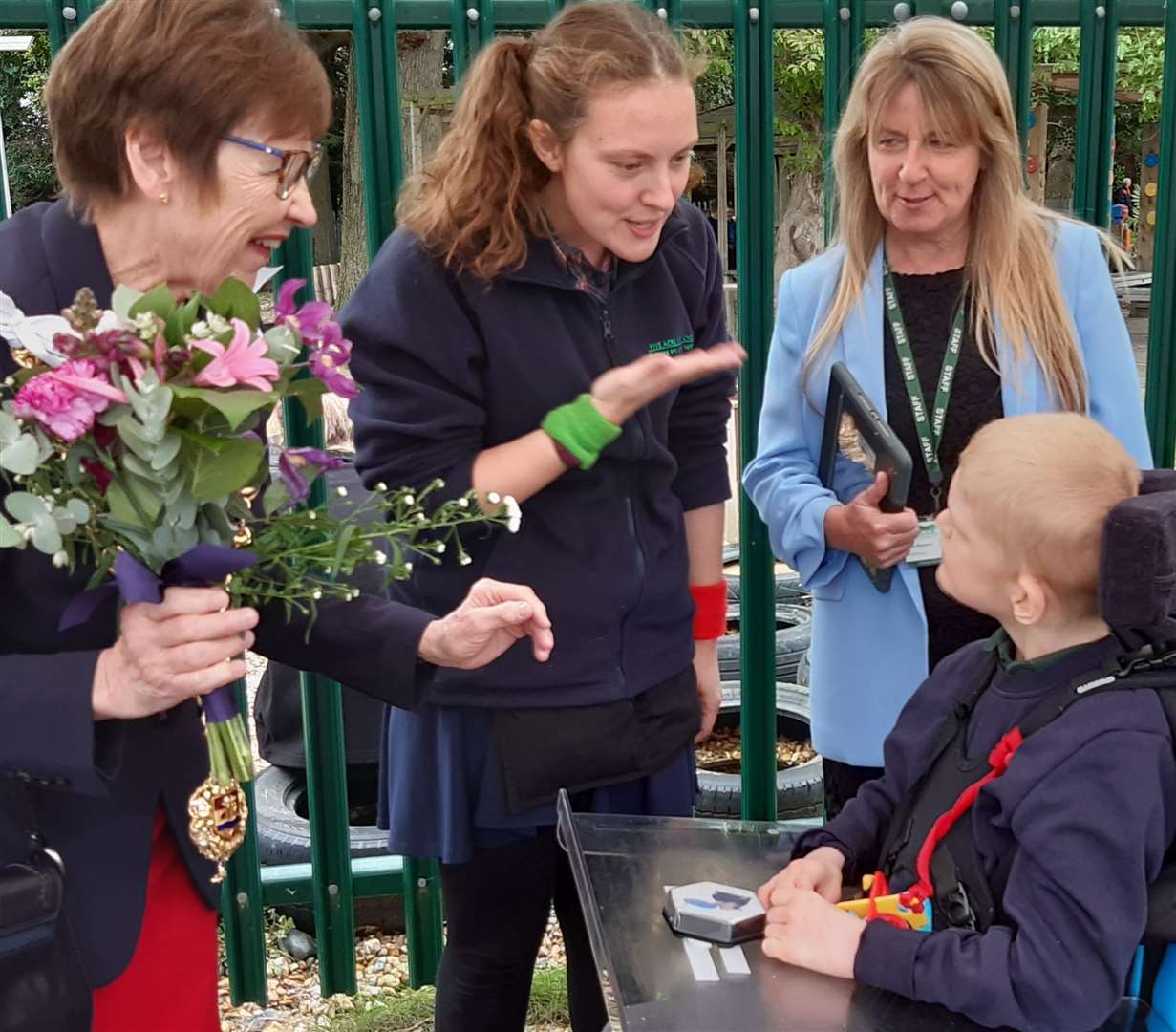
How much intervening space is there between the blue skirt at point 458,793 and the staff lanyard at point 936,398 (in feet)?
2.24

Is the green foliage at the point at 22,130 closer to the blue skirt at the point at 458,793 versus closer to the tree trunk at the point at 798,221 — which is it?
the tree trunk at the point at 798,221

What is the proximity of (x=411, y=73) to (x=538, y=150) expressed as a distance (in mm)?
7966

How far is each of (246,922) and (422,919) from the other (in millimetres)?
422

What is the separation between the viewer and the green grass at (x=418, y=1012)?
11.9 feet

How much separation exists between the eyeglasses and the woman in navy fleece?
1.42 feet

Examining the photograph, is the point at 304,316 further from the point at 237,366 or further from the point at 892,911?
the point at 892,911

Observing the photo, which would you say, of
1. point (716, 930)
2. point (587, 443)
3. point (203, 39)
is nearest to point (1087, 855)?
point (716, 930)

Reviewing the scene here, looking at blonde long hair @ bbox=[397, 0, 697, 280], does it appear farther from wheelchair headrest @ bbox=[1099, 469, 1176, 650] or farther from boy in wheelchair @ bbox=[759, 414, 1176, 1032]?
wheelchair headrest @ bbox=[1099, 469, 1176, 650]

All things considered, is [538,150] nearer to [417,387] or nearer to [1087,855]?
[417,387]

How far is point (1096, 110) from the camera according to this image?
3.38m

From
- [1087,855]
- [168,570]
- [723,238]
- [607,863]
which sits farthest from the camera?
[723,238]

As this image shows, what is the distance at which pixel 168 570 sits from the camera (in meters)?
1.58

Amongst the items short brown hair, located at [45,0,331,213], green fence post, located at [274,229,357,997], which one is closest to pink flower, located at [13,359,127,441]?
short brown hair, located at [45,0,331,213]

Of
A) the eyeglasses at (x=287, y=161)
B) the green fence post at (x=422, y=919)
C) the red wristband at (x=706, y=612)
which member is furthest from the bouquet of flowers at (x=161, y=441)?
the green fence post at (x=422, y=919)
